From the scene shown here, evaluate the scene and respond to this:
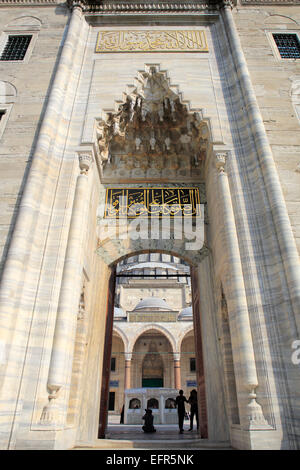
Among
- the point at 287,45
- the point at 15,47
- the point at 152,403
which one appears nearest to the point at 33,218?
the point at 15,47

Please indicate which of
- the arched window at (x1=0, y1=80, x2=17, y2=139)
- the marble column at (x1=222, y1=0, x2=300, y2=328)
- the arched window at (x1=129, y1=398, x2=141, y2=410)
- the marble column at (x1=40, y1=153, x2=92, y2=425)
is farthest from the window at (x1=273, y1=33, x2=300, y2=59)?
the arched window at (x1=129, y1=398, x2=141, y2=410)

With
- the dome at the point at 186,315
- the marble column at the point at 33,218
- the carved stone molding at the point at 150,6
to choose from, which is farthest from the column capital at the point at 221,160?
the dome at the point at 186,315

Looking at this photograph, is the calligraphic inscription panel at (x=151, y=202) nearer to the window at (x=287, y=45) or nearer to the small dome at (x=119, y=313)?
the window at (x=287, y=45)

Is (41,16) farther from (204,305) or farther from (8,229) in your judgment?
(204,305)

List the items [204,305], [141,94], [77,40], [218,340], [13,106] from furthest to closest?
[77,40], [141,94], [13,106], [204,305], [218,340]

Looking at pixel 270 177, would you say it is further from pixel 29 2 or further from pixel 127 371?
pixel 127 371

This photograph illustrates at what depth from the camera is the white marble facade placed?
3768 millimetres

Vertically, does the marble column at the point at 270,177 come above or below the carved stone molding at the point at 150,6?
below

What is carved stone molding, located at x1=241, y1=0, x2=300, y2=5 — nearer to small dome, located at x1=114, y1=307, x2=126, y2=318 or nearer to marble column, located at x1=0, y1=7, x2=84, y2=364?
marble column, located at x1=0, y1=7, x2=84, y2=364

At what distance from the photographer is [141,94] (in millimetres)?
6602

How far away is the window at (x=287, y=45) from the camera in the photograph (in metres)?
7.06

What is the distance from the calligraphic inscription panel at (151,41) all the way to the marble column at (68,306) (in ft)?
11.9

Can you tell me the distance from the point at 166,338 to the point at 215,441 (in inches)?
906

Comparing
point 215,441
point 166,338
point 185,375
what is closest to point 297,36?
point 215,441
